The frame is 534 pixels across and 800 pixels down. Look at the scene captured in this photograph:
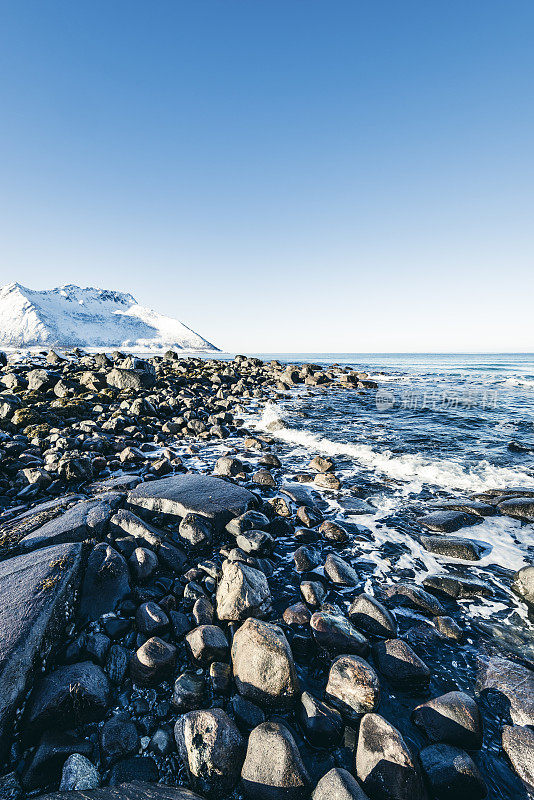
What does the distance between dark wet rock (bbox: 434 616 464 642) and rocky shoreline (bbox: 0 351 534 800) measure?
15 mm

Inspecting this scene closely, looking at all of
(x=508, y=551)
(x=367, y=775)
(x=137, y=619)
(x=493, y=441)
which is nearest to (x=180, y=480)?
(x=137, y=619)

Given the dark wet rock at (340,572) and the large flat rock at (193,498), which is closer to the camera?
the dark wet rock at (340,572)

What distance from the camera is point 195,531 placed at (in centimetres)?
498

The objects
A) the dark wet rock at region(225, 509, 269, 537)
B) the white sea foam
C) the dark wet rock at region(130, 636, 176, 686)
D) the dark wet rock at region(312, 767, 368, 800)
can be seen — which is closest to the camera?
the dark wet rock at region(312, 767, 368, 800)

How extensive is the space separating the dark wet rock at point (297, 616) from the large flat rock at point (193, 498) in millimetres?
1994

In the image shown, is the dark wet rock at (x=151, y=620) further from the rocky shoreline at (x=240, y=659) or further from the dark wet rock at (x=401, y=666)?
the dark wet rock at (x=401, y=666)

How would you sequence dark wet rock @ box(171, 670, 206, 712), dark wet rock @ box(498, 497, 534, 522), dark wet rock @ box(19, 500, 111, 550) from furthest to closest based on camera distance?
1. dark wet rock @ box(498, 497, 534, 522)
2. dark wet rock @ box(19, 500, 111, 550)
3. dark wet rock @ box(171, 670, 206, 712)

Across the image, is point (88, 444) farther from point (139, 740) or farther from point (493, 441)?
point (493, 441)

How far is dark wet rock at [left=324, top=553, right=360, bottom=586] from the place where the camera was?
4.44 m

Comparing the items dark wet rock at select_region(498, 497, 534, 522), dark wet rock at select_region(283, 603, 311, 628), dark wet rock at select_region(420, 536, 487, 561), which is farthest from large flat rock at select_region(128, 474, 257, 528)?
dark wet rock at select_region(498, 497, 534, 522)

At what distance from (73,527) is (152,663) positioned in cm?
252

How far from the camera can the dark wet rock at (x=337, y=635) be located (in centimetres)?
325

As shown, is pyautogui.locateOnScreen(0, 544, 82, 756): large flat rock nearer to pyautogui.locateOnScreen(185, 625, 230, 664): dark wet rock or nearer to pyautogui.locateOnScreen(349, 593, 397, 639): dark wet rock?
pyautogui.locateOnScreen(185, 625, 230, 664): dark wet rock

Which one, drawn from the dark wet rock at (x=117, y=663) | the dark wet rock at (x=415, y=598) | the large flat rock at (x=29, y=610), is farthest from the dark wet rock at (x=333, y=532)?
the large flat rock at (x=29, y=610)
